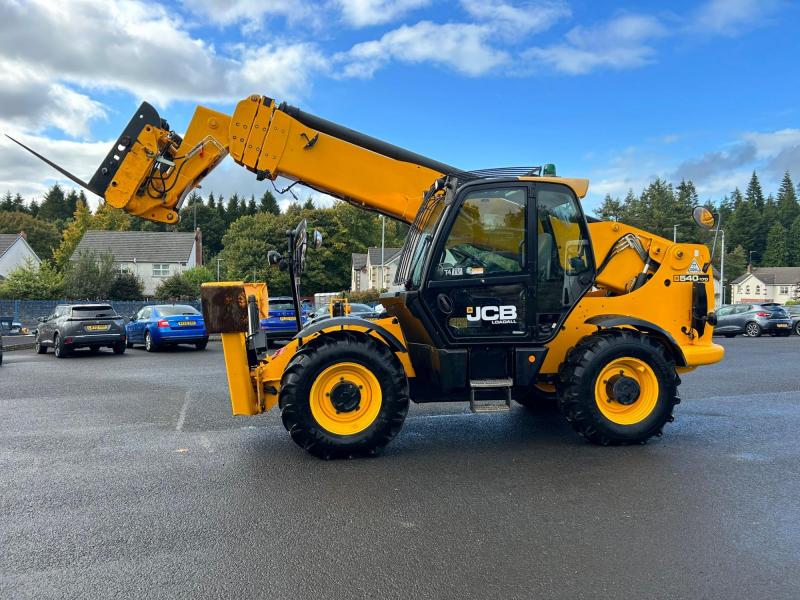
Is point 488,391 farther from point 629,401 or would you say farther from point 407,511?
point 407,511

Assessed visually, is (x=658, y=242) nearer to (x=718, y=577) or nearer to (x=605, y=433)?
(x=605, y=433)

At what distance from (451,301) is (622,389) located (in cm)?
200

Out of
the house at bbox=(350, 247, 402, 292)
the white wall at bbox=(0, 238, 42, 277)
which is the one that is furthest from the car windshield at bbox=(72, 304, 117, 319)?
the house at bbox=(350, 247, 402, 292)

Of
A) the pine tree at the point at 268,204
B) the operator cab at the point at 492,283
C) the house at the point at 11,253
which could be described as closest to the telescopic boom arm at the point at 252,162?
the operator cab at the point at 492,283

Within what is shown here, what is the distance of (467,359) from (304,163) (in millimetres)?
2939

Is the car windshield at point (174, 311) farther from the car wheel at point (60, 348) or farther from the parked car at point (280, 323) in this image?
the car wheel at point (60, 348)

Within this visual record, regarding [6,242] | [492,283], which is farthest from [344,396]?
[6,242]

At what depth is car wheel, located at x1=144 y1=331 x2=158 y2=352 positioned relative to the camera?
61.7 feet

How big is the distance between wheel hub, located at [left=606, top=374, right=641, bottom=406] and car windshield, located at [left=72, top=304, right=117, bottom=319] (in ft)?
53.3

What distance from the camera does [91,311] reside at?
1783cm

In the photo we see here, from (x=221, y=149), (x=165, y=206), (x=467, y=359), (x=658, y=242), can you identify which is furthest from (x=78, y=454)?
(x=658, y=242)

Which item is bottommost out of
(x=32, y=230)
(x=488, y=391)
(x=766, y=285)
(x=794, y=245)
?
(x=488, y=391)

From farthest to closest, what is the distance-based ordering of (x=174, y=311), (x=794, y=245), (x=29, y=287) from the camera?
1. (x=794, y=245)
2. (x=29, y=287)
3. (x=174, y=311)

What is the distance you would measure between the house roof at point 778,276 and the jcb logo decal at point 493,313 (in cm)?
11608
